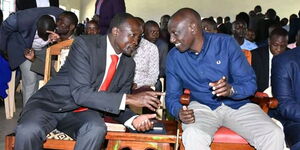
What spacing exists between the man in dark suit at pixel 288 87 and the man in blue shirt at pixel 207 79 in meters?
0.18

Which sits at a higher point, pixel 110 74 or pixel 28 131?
pixel 110 74

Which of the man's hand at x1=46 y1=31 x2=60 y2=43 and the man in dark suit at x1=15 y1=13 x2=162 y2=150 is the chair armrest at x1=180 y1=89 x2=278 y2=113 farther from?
the man's hand at x1=46 y1=31 x2=60 y2=43

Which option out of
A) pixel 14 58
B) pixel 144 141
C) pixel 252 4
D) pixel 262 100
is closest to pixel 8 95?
pixel 14 58

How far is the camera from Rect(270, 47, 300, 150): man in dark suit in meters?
2.82

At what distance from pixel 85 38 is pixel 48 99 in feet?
1.57

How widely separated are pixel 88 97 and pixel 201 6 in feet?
41.9

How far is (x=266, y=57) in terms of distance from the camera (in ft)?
12.8

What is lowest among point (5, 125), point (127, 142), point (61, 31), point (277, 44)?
point (5, 125)

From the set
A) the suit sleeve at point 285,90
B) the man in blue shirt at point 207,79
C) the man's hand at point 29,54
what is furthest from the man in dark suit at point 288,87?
the man's hand at point 29,54

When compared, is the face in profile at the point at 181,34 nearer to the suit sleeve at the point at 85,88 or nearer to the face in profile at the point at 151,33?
the suit sleeve at the point at 85,88

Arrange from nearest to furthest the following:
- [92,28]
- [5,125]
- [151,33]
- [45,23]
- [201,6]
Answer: [45,23]
[5,125]
[151,33]
[92,28]
[201,6]

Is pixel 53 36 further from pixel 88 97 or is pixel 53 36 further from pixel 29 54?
pixel 88 97

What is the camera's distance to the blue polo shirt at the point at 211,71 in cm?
288

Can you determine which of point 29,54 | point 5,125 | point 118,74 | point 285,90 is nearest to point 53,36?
point 29,54
